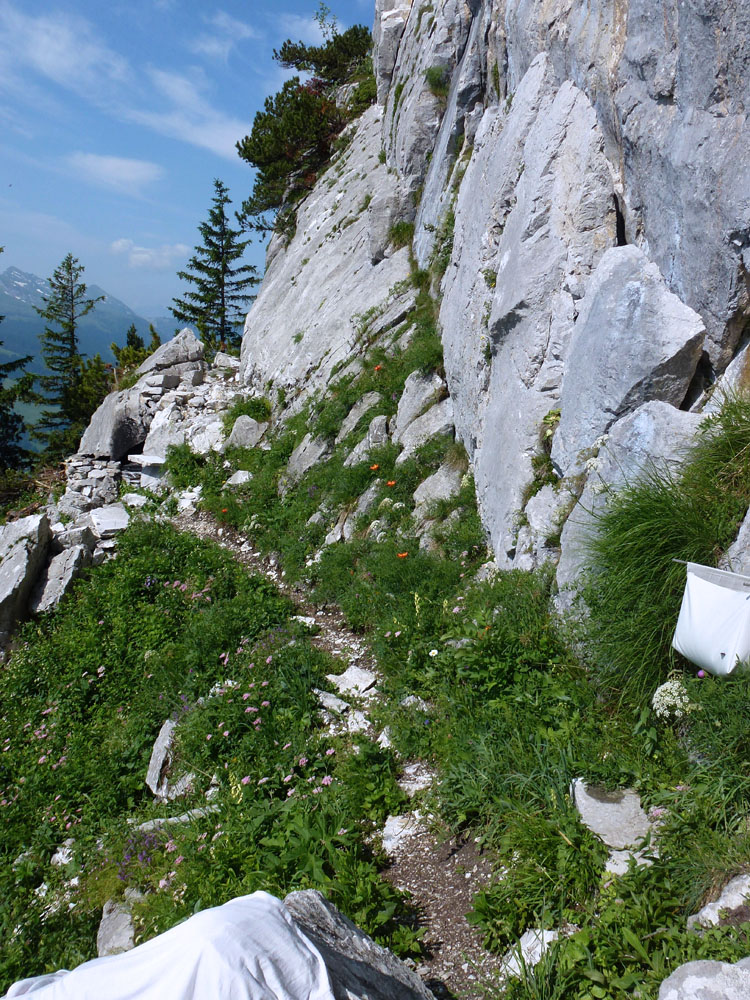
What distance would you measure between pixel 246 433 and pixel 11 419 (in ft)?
74.0

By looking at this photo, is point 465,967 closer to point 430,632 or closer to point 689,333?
point 430,632

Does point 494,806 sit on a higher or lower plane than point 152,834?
higher

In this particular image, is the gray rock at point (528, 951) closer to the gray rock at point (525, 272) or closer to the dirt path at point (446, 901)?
the dirt path at point (446, 901)

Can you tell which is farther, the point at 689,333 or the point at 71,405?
the point at 71,405

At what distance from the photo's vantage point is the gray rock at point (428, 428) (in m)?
9.77

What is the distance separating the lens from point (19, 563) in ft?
37.3

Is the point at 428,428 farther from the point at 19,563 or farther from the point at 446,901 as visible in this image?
the point at 19,563

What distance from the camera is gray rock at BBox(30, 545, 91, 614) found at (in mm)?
11227

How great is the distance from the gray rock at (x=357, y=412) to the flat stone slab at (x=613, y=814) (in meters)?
8.78

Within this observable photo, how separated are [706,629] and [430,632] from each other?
348 centimetres

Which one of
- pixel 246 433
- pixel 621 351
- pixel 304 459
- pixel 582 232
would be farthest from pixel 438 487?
pixel 246 433

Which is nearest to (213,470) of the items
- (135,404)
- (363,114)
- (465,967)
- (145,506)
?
(145,506)

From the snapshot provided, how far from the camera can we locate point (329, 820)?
14.9 feet

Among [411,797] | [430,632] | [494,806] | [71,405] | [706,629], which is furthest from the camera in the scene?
[71,405]
